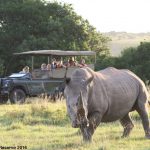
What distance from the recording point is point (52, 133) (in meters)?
12.5

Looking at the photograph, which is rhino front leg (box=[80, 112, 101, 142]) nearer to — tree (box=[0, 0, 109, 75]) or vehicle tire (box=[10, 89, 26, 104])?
vehicle tire (box=[10, 89, 26, 104])

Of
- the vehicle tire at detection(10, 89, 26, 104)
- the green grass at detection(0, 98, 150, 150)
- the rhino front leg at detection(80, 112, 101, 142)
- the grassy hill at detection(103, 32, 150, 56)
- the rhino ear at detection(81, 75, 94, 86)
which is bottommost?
the grassy hill at detection(103, 32, 150, 56)

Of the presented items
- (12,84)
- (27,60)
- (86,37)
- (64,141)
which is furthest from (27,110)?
(86,37)

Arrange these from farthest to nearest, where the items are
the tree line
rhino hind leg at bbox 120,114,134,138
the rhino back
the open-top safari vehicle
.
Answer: the tree line
the open-top safari vehicle
rhino hind leg at bbox 120,114,134,138
the rhino back

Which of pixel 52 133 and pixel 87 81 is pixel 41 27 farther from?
pixel 87 81

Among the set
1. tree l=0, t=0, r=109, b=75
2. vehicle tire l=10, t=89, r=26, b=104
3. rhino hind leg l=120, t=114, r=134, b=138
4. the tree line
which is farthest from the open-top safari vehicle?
tree l=0, t=0, r=109, b=75

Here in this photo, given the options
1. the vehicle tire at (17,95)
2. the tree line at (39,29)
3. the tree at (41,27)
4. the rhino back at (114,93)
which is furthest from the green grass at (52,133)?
the tree at (41,27)

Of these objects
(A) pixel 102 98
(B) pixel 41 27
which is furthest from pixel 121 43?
(A) pixel 102 98

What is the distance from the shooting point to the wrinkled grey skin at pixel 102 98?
993 centimetres

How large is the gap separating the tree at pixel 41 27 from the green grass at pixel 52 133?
74.4ft

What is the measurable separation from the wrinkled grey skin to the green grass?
1.19ft

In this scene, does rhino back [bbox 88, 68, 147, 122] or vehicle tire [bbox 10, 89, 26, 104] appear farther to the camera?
vehicle tire [bbox 10, 89, 26, 104]

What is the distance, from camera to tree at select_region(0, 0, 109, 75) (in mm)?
39688

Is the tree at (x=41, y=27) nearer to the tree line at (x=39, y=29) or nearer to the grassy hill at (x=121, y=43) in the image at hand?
the tree line at (x=39, y=29)
